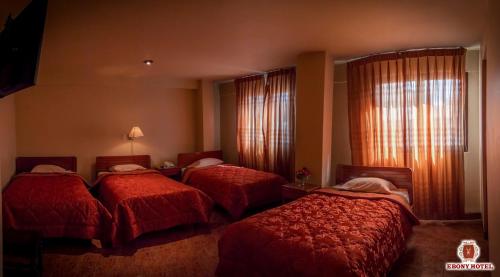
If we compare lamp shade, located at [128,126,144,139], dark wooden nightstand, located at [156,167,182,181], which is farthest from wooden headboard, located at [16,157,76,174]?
dark wooden nightstand, located at [156,167,182,181]

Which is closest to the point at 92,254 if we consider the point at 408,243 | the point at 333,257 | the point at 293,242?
the point at 293,242

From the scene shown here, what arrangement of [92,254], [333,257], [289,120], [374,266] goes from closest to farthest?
1. [333,257]
2. [374,266]
3. [92,254]
4. [289,120]

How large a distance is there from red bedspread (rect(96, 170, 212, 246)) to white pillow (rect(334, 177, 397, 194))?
1.88 metres

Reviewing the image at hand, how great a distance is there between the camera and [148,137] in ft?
19.2

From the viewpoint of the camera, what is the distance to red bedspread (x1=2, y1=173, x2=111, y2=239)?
305 centimetres

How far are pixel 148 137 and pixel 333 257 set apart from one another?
4.81 m

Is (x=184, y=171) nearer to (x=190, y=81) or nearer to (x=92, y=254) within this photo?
(x=190, y=81)

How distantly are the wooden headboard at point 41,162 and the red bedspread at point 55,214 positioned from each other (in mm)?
1415

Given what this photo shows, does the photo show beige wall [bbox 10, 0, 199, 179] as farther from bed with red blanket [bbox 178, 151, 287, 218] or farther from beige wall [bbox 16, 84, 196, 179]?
bed with red blanket [bbox 178, 151, 287, 218]

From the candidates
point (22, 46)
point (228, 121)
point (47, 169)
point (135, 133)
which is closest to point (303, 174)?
point (228, 121)

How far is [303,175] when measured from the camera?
3.91 meters
